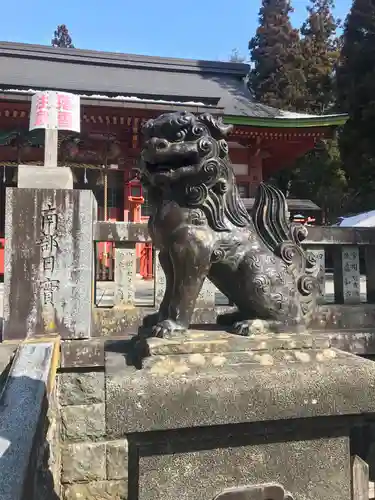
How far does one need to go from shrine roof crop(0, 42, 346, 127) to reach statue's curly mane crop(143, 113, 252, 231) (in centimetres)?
1044

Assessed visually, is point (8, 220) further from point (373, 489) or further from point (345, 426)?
point (373, 489)

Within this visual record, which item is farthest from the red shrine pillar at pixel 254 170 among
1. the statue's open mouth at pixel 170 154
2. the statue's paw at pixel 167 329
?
the statue's paw at pixel 167 329

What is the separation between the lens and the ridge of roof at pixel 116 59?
15211 mm

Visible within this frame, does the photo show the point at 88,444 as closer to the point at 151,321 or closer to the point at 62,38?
the point at 151,321

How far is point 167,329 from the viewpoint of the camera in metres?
1.65

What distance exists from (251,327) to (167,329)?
0.32m

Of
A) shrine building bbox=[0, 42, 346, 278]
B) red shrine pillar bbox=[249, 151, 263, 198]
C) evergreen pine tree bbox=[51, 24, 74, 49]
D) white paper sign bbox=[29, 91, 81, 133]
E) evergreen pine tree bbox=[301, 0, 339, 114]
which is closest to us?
white paper sign bbox=[29, 91, 81, 133]

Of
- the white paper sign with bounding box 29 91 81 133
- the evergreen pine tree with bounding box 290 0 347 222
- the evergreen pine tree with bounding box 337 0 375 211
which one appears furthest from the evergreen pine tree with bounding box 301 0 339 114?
the white paper sign with bounding box 29 91 81 133

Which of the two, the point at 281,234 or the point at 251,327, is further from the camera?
the point at 281,234

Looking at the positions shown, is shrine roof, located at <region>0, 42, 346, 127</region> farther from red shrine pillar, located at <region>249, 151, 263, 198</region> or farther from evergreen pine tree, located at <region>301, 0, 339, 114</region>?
evergreen pine tree, located at <region>301, 0, 339, 114</region>

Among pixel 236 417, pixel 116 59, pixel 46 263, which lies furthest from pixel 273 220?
pixel 116 59

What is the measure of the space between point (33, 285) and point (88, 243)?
1.63 ft

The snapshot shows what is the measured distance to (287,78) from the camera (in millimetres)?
27641

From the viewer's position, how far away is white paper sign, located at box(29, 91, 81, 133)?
3.88 metres
